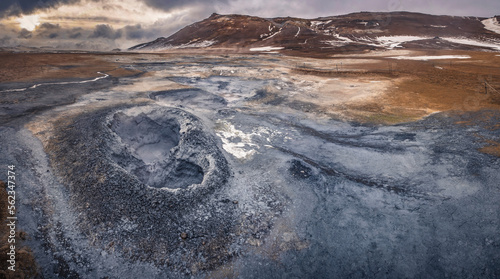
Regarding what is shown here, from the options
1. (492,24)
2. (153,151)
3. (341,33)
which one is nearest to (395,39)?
(341,33)

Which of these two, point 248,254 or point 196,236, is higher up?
point 196,236

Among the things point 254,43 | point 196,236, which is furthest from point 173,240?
point 254,43

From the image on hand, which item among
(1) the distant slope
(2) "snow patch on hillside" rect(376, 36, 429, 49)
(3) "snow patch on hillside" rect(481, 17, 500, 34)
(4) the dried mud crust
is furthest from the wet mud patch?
(3) "snow patch on hillside" rect(481, 17, 500, 34)

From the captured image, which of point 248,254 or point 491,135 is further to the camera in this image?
point 491,135

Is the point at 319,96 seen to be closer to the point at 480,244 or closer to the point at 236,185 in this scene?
the point at 236,185

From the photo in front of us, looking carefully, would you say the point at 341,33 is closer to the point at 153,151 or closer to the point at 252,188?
the point at 153,151

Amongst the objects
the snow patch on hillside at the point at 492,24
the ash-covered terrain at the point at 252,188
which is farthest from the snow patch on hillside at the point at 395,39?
the ash-covered terrain at the point at 252,188
